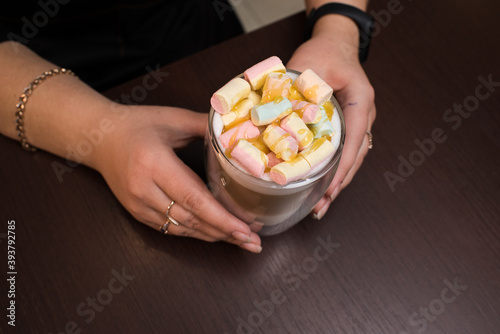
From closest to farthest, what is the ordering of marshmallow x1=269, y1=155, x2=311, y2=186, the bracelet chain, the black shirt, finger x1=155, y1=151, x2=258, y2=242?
marshmallow x1=269, y1=155, x2=311, y2=186 < finger x1=155, y1=151, x2=258, y2=242 < the bracelet chain < the black shirt

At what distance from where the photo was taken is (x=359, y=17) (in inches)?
31.0

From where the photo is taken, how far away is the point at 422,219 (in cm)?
68

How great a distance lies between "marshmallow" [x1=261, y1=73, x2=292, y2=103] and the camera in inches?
19.7

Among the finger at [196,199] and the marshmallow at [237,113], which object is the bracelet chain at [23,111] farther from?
the marshmallow at [237,113]

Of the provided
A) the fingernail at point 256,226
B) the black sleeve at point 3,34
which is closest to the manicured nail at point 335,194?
the fingernail at point 256,226

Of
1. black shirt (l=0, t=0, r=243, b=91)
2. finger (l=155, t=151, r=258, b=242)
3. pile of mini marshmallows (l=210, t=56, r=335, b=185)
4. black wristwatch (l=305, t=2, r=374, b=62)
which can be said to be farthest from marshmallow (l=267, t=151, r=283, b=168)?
black shirt (l=0, t=0, r=243, b=91)

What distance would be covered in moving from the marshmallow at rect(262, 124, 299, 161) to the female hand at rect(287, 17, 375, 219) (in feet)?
0.59

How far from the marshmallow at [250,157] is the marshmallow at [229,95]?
0.16ft

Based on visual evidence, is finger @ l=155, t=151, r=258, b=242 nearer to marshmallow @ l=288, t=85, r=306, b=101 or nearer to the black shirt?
marshmallow @ l=288, t=85, r=306, b=101

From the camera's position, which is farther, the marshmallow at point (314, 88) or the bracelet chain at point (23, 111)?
the bracelet chain at point (23, 111)

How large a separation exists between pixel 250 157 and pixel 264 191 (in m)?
0.06

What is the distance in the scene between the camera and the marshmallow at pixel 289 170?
455 millimetres

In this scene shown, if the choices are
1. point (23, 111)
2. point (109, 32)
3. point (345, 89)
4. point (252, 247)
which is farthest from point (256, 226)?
point (109, 32)

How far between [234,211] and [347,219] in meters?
0.18
